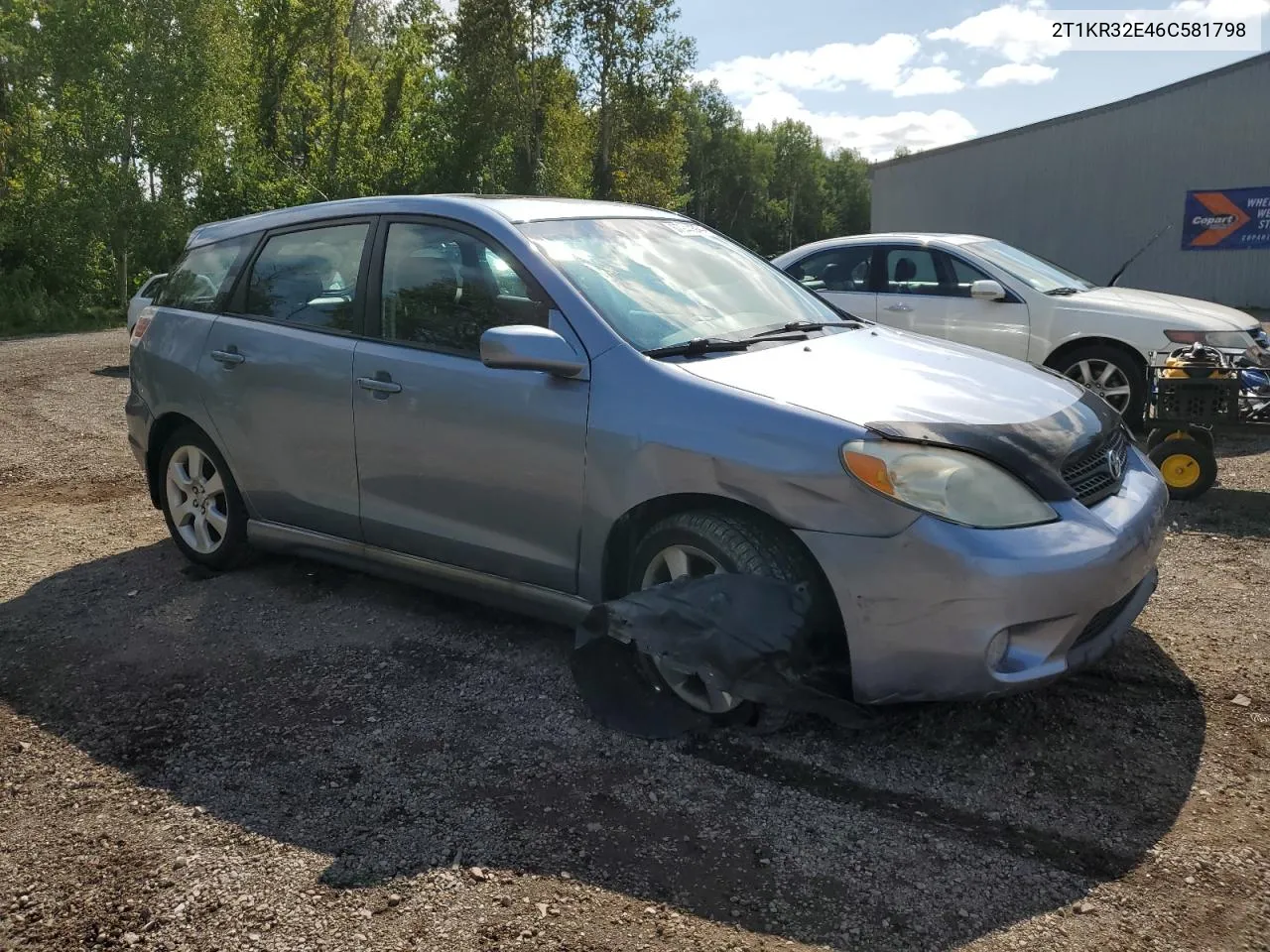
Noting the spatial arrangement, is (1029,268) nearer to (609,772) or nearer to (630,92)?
(609,772)

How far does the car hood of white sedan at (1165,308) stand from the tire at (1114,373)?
33 cm

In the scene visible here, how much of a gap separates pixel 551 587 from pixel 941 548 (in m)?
1.46

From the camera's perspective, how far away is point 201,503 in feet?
17.2

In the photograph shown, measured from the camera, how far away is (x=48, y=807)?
3188 millimetres

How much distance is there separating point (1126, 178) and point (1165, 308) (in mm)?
20527

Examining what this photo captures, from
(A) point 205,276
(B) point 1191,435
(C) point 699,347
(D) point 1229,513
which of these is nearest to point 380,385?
(C) point 699,347

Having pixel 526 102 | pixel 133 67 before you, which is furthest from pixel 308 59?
pixel 133 67

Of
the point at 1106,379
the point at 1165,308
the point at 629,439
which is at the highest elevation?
the point at 1165,308

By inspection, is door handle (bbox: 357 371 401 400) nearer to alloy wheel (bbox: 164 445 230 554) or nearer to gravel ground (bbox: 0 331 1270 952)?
gravel ground (bbox: 0 331 1270 952)

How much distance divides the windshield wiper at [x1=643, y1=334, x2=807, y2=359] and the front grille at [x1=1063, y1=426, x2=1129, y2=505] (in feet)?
3.89

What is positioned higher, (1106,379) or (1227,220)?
(1227,220)

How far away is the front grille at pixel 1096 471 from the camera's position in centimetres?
333

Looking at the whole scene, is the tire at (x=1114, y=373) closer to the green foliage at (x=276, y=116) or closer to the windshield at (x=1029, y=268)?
the windshield at (x=1029, y=268)

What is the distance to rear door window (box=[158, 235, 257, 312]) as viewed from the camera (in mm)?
5129
